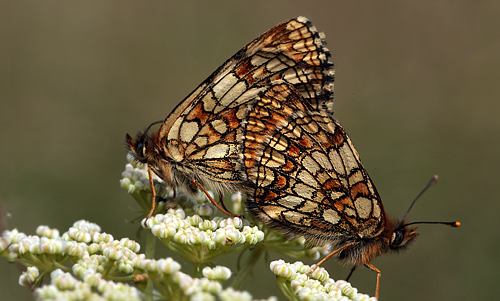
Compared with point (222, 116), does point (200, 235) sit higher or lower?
lower

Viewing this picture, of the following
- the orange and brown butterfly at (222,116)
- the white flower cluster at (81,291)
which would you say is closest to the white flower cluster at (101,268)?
the white flower cluster at (81,291)


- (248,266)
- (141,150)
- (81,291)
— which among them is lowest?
(81,291)

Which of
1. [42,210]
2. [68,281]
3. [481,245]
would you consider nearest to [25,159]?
[42,210]

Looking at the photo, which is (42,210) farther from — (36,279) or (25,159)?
→ (36,279)

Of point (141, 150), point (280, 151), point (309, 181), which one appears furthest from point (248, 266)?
point (141, 150)

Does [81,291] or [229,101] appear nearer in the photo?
[81,291]

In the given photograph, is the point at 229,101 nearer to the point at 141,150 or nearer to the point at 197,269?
the point at 141,150
